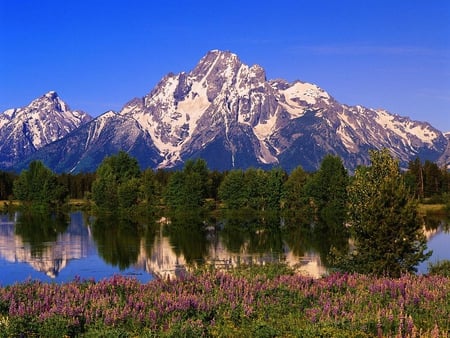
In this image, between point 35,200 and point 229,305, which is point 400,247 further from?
point 35,200

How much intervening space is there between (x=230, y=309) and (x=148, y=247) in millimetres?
59130

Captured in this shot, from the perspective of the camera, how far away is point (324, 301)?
17.9 metres

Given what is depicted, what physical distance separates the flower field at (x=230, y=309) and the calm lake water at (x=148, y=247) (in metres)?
21.8

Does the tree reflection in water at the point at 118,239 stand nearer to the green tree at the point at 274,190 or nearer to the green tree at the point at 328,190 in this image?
the green tree at the point at 274,190

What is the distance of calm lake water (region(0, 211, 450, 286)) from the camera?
181 feet

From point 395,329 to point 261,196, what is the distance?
13444cm

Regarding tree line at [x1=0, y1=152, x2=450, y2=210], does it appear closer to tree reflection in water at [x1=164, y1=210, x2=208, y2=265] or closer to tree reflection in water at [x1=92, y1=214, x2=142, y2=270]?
tree reflection in water at [x1=164, y1=210, x2=208, y2=265]

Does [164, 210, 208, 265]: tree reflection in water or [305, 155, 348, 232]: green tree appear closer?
[164, 210, 208, 265]: tree reflection in water

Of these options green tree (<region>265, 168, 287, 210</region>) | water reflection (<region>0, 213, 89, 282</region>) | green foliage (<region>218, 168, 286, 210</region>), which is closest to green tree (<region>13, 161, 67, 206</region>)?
water reflection (<region>0, 213, 89, 282</region>)

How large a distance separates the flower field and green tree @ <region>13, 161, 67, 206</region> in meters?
152

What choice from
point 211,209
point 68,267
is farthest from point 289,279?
point 211,209

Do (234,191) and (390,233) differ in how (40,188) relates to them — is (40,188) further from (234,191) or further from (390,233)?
(390,233)

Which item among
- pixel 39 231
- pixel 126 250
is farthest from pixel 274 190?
pixel 126 250

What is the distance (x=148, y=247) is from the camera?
74.8m
